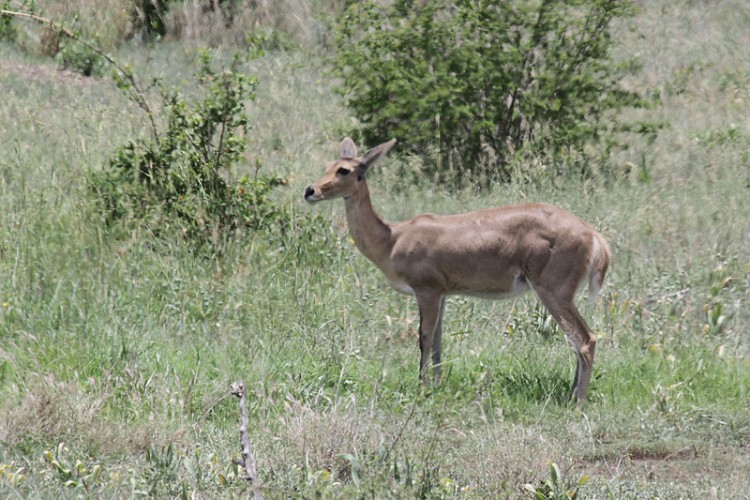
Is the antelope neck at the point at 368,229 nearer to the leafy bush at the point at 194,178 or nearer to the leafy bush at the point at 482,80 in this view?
the leafy bush at the point at 194,178

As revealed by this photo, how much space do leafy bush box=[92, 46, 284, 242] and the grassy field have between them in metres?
→ 0.25

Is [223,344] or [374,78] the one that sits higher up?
[374,78]

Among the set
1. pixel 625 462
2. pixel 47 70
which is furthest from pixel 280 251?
pixel 47 70

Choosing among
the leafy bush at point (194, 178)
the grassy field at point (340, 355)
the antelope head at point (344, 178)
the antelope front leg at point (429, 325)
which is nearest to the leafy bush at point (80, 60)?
the grassy field at point (340, 355)

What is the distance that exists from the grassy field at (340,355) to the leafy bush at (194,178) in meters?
0.25

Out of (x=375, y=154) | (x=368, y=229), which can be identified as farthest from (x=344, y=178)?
(x=368, y=229)

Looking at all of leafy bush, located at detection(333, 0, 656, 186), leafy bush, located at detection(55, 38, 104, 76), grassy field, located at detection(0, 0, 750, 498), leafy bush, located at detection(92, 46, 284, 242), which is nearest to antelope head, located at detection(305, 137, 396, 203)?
grassy field, located at detection(0, 0, 750, 498)

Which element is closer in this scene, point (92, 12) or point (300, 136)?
point (300, 136)

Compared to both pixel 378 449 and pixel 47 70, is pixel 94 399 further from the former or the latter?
pixel 47 70

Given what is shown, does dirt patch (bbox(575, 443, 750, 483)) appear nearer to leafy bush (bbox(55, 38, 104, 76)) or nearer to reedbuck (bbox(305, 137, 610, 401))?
reedbuck (bbox(305, 137, 610, 401))

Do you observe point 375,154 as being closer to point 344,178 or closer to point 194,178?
point 344,178

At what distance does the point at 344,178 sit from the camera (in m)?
7.81

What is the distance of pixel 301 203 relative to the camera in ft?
34.8

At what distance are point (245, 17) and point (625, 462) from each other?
13.9 metres
